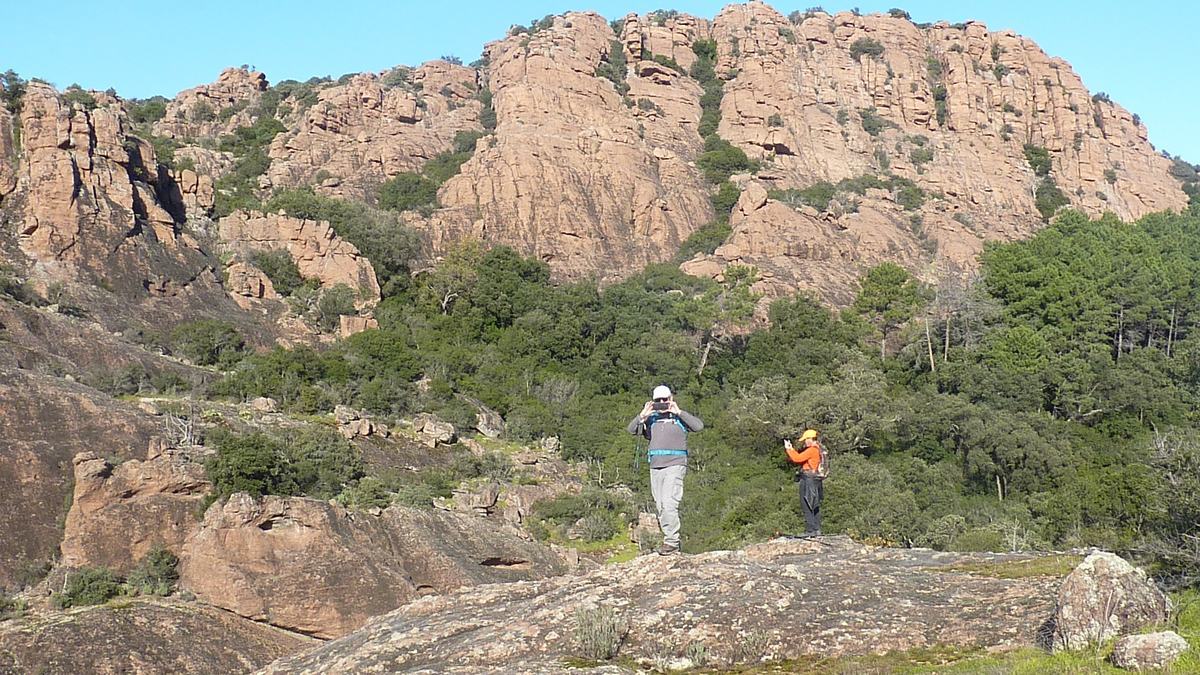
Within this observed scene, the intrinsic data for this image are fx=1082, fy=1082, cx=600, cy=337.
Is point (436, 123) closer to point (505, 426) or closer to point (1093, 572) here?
point (505, 426)

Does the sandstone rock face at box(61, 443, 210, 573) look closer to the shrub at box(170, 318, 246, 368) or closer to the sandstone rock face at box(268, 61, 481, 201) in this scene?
the shrub at box(170, 318, 246, 368)

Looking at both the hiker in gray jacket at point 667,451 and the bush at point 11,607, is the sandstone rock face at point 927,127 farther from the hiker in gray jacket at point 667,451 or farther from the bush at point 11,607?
the hiker in gray jacket at point 667,451

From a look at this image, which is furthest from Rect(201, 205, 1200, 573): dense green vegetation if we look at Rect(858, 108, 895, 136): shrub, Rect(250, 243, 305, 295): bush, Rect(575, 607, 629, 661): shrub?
Rect(575, 607, 629, 661): shrub

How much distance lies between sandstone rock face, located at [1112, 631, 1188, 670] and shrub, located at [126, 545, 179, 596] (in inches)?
Answer: 778

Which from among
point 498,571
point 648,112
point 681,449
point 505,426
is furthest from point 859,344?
point 681,449

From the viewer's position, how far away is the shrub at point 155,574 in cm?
2228

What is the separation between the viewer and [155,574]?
2280 cm

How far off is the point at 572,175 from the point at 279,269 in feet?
66.6

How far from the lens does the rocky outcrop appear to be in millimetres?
18594

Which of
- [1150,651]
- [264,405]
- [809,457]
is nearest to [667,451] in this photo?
[809,457]

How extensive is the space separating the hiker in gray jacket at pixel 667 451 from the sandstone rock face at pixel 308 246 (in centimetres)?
4253

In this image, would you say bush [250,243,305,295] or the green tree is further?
the green tree

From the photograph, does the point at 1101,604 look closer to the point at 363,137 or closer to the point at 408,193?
the point at 408,193

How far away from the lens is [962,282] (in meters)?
62.7
